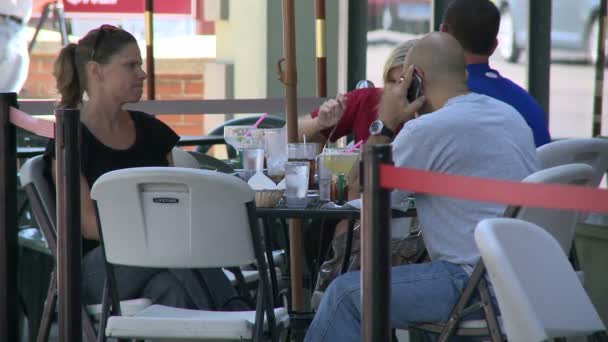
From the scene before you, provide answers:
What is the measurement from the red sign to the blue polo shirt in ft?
12.7

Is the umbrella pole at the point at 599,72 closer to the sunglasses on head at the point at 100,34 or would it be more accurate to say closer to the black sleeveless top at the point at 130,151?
the black sleeveless top at the point at 130,151

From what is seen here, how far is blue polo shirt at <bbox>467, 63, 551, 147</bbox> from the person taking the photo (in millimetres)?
3709

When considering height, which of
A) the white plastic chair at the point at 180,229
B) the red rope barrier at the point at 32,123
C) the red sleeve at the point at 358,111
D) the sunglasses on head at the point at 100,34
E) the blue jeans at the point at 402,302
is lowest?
the blue jeans at the point at 402,302

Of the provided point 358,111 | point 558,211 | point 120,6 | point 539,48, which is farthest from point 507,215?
point 120,6

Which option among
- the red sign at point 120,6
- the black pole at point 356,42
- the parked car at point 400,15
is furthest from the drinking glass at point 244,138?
the red sign at point 120,6

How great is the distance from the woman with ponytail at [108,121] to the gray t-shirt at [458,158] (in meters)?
0.68

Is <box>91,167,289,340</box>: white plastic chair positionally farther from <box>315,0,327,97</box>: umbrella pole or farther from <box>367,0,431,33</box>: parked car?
<box>367,0,431,33</box>: parked car

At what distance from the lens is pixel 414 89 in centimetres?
300

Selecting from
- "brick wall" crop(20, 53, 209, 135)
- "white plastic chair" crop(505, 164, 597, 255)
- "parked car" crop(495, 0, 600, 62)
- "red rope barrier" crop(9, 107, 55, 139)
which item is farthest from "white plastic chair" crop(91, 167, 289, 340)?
"brick wall" crop(20, 53, 209, 135)

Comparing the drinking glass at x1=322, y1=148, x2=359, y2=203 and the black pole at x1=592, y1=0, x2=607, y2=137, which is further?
the black pole at x1=592, y1=0, x2=607, y2=137

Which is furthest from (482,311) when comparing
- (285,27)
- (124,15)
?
(124,15)

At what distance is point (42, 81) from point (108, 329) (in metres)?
4.85

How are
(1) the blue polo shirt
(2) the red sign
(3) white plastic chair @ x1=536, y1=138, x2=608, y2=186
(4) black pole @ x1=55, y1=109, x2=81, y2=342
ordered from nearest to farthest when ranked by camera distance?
(4) black pole @ x1=55, y1=109, x2=81, y2=342, (3) white plastic chair @ x1=536, y1=138, x2=608, y2=186, (1) the blue polo shirt, (2) the red sign

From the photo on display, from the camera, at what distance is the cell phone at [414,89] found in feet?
9.67
